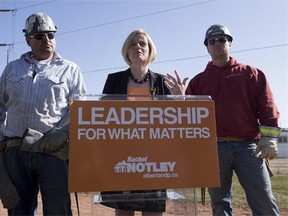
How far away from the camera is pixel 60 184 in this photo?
8.71 ft

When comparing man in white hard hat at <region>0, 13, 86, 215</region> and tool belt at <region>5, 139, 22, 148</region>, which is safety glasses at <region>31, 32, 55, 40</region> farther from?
tool belt at <region>5, 139, 22, 148</region>

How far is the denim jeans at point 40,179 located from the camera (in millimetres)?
2641

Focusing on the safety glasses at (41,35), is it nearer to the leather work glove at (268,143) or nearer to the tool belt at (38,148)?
the tool belt at (38,148)

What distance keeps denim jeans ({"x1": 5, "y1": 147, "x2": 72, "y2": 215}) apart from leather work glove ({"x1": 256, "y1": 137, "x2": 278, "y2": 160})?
1538mm

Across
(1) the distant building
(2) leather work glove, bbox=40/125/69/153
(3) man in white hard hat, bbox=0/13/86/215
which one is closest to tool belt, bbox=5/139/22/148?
(3) man in white hard hat, bbox=0/13/86/215

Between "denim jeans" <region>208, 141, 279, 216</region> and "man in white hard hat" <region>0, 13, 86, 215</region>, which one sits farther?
"denim jeans" <region>208, 141, 279, 216</region>

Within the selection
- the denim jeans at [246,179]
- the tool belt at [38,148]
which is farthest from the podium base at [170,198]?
Answer: the denim jeans at [246,179]

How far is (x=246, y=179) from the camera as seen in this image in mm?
3168

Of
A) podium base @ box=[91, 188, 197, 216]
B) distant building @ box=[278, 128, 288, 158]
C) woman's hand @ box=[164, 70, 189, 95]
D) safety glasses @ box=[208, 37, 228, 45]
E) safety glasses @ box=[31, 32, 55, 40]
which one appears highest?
distant building @ box=[278, 128, 288, 158]

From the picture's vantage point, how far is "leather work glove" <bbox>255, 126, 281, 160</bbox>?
301 cm

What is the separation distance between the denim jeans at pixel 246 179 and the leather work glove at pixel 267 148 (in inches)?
5.2

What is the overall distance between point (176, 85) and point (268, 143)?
0.92 metres

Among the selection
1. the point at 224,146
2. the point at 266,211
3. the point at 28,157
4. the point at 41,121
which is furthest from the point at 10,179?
the point at 266,211

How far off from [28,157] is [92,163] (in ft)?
2.31
